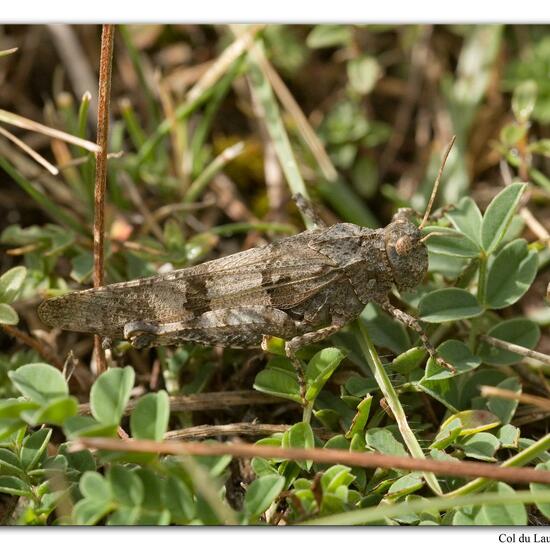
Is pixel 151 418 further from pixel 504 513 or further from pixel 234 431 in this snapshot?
pixel 504 513

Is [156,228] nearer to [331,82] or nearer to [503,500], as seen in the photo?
[331,82]

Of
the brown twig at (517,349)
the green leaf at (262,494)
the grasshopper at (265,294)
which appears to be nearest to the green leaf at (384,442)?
the green leaf at (262,494)

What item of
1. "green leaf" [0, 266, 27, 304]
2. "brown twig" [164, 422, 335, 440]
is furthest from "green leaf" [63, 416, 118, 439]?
"green leaf" [0, 266, 27, 304]

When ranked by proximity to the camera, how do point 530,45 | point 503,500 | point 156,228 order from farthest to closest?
point 530,45 < point 156,228 < point 503,500

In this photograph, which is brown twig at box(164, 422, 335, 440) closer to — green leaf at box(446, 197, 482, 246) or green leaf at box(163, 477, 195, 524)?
green leaf at box(163, 477, 195, 524)

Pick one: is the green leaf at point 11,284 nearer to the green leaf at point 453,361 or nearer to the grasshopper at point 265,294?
the grasshopper at point 265,294

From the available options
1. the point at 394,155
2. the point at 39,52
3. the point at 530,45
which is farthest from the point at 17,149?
the point at 530,45
